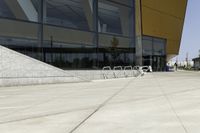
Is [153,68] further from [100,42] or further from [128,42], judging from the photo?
[100,42]

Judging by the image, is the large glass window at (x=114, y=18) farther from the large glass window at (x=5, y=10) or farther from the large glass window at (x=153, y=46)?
the large glass window at (x=5, y=10)

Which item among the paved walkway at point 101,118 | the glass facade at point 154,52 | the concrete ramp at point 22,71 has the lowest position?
the paved walkway at point 101,118

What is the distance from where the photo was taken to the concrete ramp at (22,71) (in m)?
19.8

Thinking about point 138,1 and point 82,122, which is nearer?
point 82,122

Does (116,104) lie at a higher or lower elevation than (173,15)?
lower

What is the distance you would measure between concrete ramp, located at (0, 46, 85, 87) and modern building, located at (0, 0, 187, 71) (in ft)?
16.0

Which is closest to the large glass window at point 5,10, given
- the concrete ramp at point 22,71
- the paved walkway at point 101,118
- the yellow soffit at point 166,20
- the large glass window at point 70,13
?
the large glass window at point 70,13

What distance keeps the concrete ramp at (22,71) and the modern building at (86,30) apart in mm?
4865

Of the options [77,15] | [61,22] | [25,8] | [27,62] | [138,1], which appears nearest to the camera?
[27,62]

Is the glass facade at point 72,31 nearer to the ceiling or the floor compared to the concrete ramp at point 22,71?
nearer to the ceiling

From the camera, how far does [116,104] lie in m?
11.7

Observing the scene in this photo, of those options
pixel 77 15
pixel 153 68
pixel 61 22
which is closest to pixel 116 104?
pixel 61 22

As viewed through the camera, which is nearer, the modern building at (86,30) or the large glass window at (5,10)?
the large glass window at (5,10)

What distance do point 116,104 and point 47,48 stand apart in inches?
701
